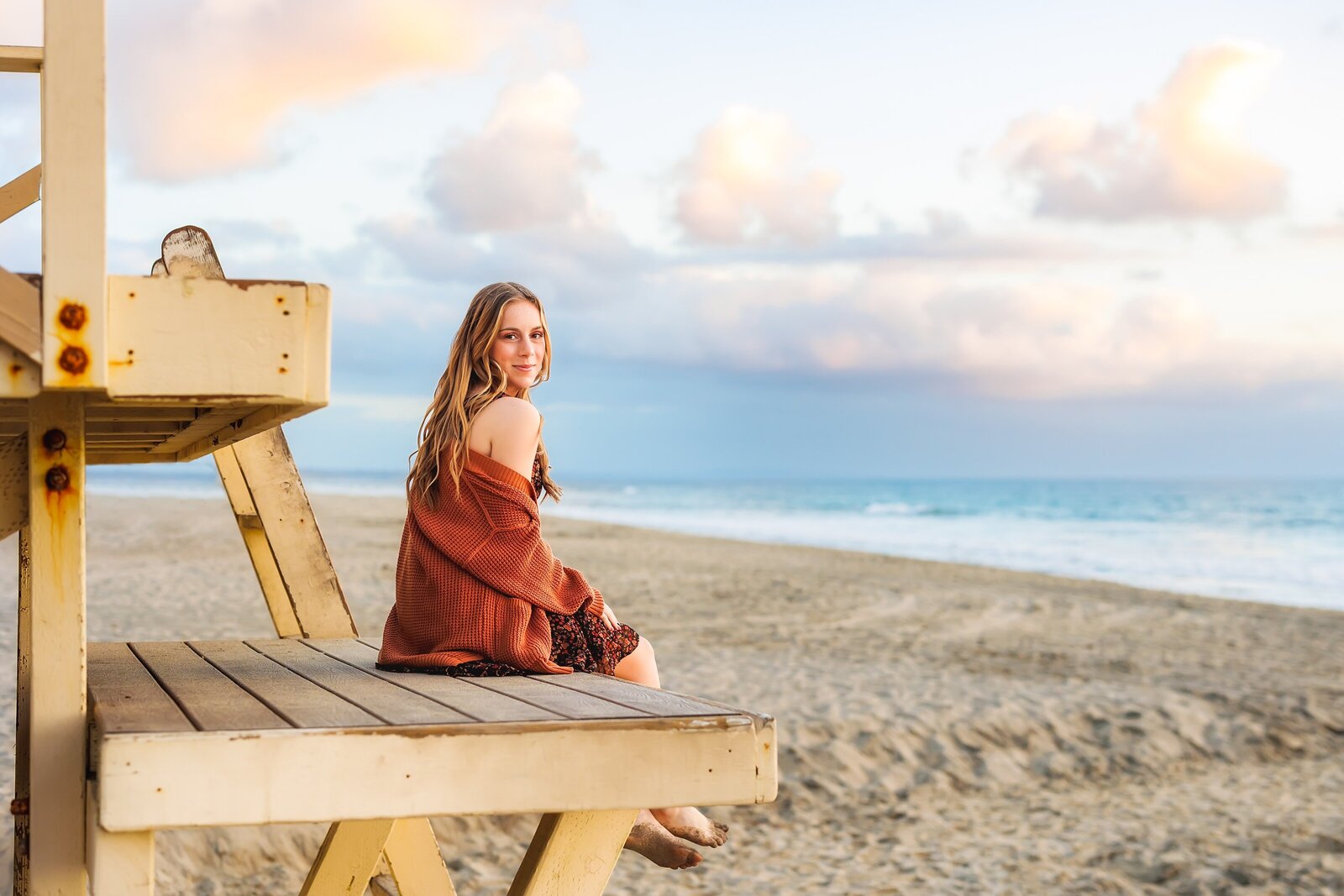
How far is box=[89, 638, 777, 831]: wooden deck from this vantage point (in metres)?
1.93

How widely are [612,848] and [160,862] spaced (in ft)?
11.3

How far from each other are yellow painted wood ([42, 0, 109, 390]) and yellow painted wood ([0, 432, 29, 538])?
0.48 meters

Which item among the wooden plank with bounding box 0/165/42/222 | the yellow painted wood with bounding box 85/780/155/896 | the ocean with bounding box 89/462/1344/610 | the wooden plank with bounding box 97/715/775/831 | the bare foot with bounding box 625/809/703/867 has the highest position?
the wooden plank with bounding box 0/165/42/222

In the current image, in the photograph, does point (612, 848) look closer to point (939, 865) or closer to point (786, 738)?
point (939, 865)

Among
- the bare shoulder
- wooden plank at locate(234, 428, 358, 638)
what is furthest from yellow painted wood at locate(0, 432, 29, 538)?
wooden plank at locate(234, 428, 358, 638)

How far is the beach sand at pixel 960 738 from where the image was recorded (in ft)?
18.4

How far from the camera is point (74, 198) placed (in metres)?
1.77

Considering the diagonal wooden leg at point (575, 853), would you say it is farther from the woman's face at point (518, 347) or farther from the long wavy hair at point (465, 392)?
the woman's face at point (518, 347)

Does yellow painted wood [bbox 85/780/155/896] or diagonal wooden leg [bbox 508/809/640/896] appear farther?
diagonal wooden leg [bbox 508/809/640/896]

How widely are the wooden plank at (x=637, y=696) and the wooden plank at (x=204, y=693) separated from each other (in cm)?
63

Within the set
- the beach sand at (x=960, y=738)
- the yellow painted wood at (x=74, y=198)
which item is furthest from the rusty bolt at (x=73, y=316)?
the beach sand at (x=960, y=738)

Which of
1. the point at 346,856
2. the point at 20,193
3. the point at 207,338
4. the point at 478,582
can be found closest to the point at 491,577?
the point at 478,582

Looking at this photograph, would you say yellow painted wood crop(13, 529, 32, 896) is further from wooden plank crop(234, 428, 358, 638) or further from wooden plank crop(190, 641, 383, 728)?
wooden plank crop(234, 428, 358, 638)

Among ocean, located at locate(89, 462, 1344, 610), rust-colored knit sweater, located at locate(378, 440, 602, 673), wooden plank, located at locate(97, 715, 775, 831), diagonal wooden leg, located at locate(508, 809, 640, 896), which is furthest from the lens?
ocean, located at locate(89, 462, 1344, 610)
